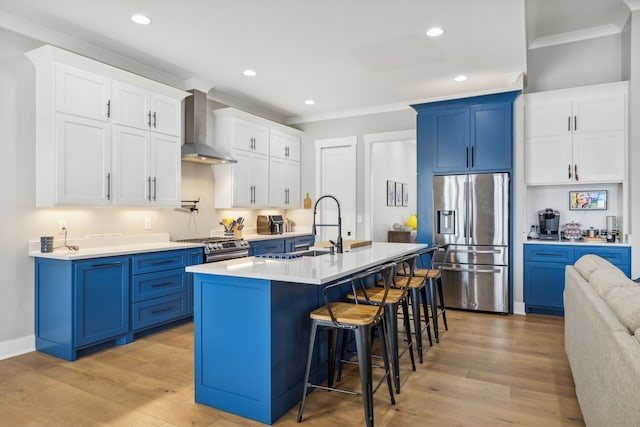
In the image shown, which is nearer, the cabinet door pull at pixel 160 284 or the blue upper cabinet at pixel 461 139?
the cabinet door pull at pixel 160 284

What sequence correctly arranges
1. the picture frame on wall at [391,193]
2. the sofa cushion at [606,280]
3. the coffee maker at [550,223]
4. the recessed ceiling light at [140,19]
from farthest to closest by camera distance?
1. the picture frame on wall at [391,193]
2. the coffee maker at [550,223]
3. the recessed ceiling light at [140,19]
4. the sofa cushion at [606,280]

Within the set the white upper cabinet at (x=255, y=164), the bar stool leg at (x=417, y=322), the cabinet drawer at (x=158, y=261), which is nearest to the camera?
the bar stool leg at (x=417, y=322)

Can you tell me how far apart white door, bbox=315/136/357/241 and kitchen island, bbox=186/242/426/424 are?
3.83 meters

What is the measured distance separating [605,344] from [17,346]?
13.6ft

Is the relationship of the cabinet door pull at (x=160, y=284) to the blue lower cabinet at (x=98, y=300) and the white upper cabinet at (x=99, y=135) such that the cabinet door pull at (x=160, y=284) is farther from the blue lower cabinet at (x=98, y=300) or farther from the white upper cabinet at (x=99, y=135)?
the white upper cabinet at (x=99, y=135)

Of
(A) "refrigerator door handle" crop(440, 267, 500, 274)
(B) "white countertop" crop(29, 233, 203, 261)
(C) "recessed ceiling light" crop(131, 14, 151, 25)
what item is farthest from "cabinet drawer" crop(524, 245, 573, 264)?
(C) "recessed ceiling light" crop(131, 14, 151, 25)

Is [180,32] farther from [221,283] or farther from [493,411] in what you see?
[493,411]

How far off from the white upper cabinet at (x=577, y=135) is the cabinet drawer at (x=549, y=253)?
77 centimetres

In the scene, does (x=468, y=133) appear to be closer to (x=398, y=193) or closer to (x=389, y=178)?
(x=389, y=178)

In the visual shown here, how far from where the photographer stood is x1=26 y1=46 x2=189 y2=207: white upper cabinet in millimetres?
3348

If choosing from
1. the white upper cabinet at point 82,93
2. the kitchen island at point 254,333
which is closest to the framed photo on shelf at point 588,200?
the kitchen island at point 254,333

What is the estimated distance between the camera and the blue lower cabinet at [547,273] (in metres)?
4.45

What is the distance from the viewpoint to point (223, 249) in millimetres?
4500

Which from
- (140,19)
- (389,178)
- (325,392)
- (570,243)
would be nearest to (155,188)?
(140,19)
